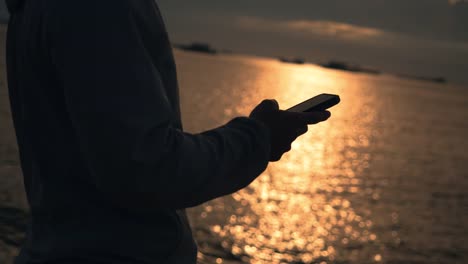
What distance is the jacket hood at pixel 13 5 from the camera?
161cm

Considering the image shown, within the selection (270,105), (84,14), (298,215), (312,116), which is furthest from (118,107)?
(298,215)

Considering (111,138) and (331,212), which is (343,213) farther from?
(111,138)

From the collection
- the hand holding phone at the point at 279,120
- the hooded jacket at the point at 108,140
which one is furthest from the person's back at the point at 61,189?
the hand holding phone at the point at 279,120

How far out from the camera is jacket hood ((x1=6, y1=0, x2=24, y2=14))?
161 centimetres

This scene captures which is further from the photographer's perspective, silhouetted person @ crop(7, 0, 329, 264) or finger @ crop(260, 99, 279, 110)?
finger @ crop(260, 99, 279, 110)

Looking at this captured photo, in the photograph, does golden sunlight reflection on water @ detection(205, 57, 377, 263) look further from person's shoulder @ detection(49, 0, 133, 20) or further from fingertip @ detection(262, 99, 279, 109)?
person's shoulder @ detection(49, 0, 133, 20)

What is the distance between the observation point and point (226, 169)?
152cm

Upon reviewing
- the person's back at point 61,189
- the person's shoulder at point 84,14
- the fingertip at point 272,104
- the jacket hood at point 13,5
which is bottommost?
the person's back at point 61,189

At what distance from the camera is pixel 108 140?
51.9 inches

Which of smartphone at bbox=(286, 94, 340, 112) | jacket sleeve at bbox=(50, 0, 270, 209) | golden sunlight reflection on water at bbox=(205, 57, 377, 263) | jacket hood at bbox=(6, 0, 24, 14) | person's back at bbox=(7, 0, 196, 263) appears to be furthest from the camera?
golden sunlight reflection on water at bbox=(205, 57, 377, 263)

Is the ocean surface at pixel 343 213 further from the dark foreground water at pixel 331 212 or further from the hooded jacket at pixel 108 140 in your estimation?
the hooded jacket at pixel 108 140

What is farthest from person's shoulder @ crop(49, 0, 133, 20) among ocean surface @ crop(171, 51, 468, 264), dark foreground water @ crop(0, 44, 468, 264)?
ocean surface @ crop(171, 51, 468, 264)

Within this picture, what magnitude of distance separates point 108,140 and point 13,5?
0.61 m

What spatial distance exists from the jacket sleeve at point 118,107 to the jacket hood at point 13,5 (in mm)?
333
